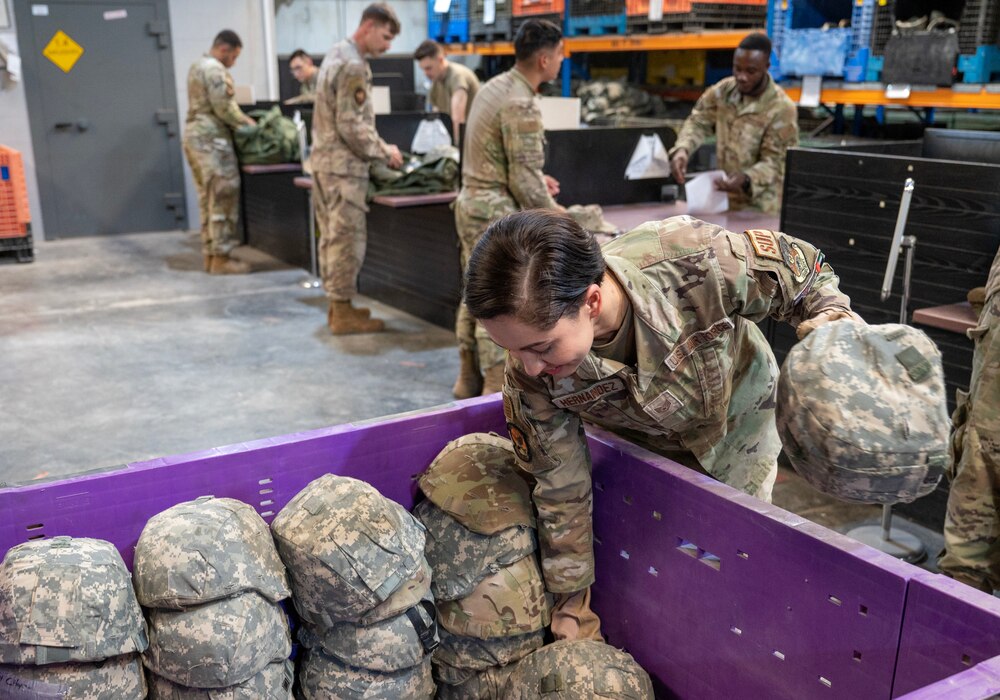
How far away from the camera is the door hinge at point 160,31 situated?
331 inches

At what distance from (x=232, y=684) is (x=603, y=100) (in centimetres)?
691

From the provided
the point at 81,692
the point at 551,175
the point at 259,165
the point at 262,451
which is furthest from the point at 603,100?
the point at 81,692

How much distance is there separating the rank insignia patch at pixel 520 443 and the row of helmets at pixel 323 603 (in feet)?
0.37

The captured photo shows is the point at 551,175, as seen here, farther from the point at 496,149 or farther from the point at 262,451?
the point at 262,451

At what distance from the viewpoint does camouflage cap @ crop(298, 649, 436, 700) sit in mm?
1680

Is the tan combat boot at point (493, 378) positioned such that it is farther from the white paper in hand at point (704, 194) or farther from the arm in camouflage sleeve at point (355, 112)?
the arm in camouflage sleeve at point (355, 112)

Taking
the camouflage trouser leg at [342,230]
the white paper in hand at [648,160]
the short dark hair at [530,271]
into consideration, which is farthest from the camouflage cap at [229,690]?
the camouflage trouser leg at [342,230]

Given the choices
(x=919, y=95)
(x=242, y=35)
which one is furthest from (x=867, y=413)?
(x=242, y=35)

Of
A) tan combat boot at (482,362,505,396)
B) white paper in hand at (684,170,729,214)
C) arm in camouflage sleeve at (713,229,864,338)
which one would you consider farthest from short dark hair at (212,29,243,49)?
arm in camouflage sleeve at (713,229,864,338)

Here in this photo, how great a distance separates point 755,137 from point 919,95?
4.74 ft

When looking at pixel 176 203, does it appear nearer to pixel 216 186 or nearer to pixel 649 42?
pixel 216 186

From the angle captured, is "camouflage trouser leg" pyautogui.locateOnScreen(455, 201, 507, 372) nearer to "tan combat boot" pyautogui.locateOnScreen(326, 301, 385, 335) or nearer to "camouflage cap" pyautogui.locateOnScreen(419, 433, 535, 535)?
"tan combat boot" pyautogui.locateOnScreen(326, 301, 385, 335)

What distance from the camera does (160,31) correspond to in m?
8.45

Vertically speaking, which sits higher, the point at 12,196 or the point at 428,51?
the point at 428,51
